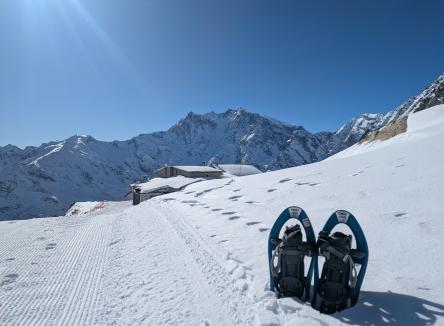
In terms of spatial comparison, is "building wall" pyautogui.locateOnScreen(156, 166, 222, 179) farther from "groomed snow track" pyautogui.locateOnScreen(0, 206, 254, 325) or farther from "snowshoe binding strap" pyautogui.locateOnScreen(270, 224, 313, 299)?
"snowshoe binding strap" pyautogui.locateOnScreen(270, 224, 313, 299)

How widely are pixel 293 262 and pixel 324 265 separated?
44cm

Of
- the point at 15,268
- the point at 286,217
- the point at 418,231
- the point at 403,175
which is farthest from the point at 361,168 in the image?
the point at 15,268

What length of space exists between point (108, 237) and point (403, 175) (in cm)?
978

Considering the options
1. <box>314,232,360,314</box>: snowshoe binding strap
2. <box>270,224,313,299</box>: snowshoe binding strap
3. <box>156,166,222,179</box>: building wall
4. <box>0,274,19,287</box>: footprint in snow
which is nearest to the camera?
<box>314,232,360,314</box>: snowshoe binding strap

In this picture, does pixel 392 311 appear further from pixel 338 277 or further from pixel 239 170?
pixel 239 170

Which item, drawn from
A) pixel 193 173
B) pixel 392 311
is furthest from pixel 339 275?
pixel 193 173

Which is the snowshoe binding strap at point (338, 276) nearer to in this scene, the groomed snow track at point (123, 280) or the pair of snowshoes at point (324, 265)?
the pair of snowshoes at point (324, 265)

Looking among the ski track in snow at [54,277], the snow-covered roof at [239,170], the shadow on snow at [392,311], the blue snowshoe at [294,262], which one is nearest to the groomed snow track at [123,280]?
the ski track in snow at [54,277]

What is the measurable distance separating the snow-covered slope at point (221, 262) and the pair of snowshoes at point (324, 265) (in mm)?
190

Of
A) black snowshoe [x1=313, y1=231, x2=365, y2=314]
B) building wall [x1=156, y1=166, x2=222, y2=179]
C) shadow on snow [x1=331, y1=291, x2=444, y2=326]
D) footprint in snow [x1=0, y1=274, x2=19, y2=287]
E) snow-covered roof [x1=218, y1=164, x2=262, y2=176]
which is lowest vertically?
footprint in snow [x1=0, y1=274, x2=19, y2=287]

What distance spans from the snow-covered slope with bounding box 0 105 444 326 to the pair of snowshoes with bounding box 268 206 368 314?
0.19m

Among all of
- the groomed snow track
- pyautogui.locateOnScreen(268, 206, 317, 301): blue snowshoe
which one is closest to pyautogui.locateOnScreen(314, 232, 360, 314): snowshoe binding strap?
pyautogui.locateOnScreen(268, 206, 317, 301): blue snowshoe

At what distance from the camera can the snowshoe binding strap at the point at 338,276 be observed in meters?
4.82

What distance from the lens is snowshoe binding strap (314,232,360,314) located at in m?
4.82
